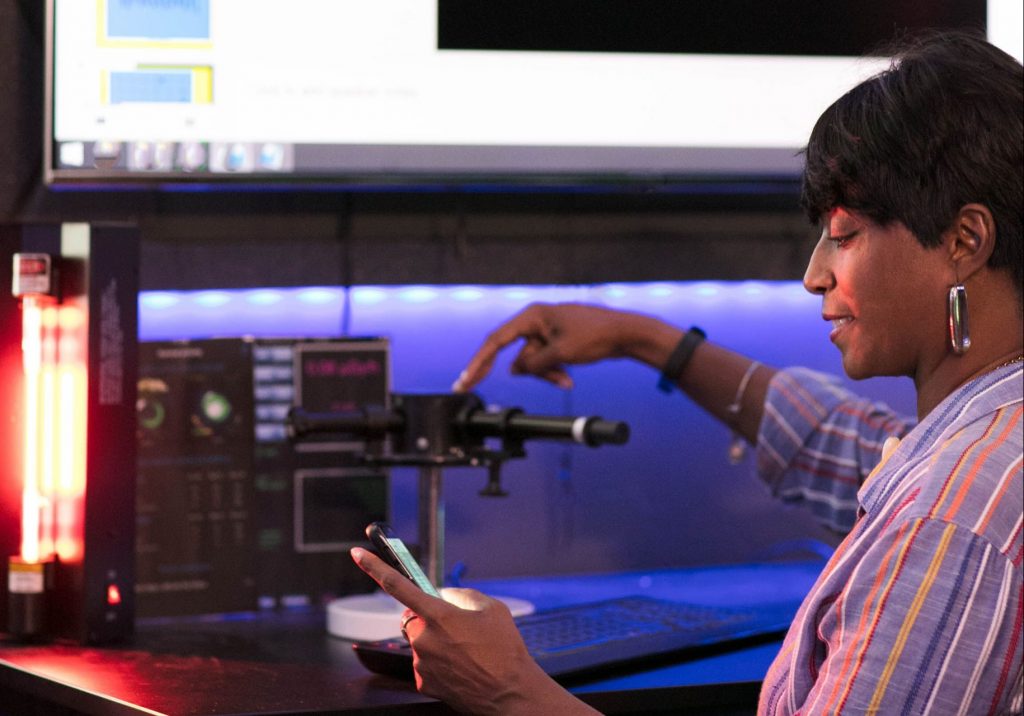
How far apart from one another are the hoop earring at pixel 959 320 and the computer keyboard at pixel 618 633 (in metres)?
0.52

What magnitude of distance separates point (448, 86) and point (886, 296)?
880 mm

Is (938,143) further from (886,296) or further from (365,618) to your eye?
(365,618)

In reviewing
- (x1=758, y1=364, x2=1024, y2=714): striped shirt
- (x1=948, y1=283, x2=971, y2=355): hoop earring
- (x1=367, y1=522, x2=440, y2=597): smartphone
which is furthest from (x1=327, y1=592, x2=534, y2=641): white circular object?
(x1=948, y1=283, x2=971, y2=355): hoop earring

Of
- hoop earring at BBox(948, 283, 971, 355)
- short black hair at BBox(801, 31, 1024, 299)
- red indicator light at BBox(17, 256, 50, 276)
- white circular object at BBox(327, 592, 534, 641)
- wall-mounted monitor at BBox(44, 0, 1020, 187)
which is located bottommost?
white circular object at BBox(327, 592, 534, 641)

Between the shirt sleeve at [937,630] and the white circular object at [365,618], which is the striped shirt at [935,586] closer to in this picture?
the shirt sleeve at [937,630]

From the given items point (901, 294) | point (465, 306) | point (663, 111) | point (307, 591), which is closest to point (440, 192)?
point (465, 306)

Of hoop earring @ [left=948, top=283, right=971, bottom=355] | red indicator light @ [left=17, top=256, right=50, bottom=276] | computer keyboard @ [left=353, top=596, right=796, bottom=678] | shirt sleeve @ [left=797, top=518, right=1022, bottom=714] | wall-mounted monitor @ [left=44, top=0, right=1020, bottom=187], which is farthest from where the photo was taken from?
wall-mounted monitor @ [left=44, top=0, right=1020, bottom=187]

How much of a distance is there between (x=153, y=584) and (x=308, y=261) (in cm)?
49

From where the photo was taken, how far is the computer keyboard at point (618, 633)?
136 cm

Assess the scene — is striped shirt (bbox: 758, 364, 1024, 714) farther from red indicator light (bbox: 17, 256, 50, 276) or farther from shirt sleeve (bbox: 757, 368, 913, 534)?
red indicator light (bbox: 17, 256, 50, 276)

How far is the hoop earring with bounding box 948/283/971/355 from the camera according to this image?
3.30 feet

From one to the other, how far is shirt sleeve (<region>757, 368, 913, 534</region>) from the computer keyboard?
20 cm

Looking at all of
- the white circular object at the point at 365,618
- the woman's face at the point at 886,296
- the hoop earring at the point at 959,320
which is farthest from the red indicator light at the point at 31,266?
the hoop earring at the point at 959,320

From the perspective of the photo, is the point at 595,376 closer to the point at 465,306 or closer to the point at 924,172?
the point at 465,306
